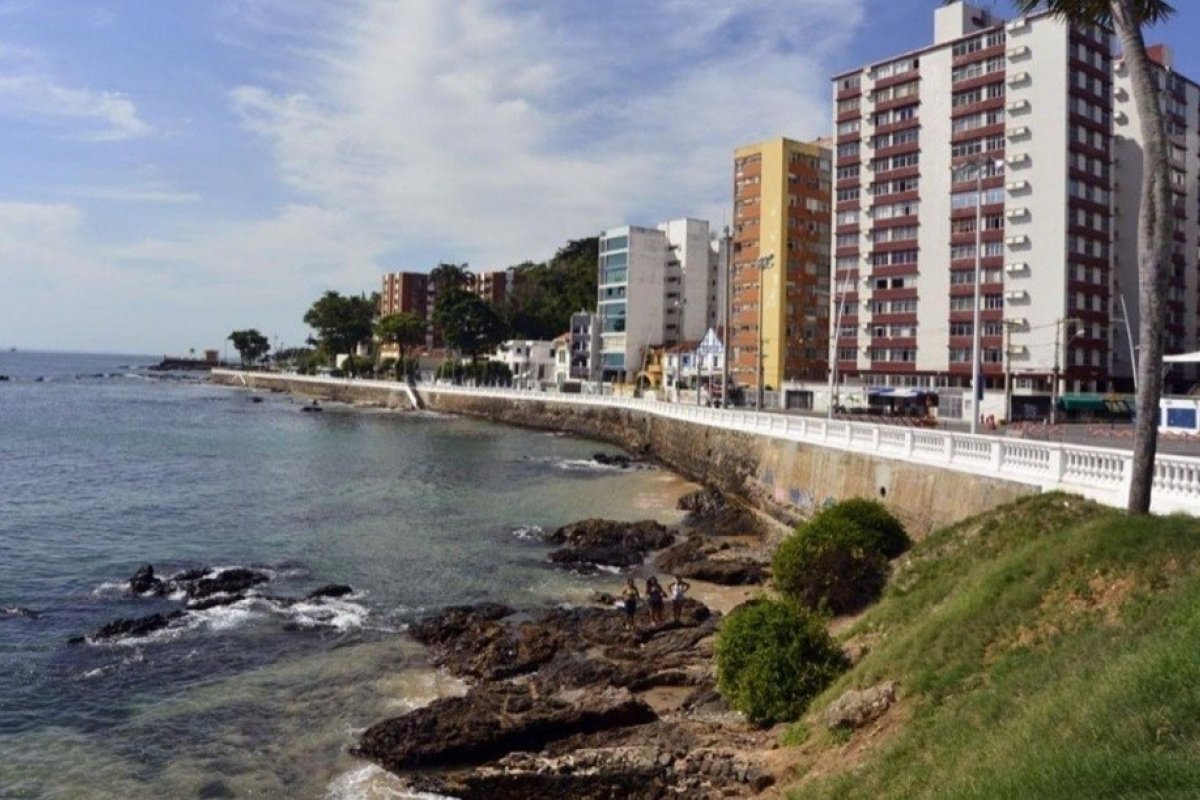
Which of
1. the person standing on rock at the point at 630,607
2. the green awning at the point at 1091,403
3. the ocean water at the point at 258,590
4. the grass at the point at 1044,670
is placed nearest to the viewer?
the grass at the point at 1044,670

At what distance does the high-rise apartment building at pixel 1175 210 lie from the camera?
78562 mm

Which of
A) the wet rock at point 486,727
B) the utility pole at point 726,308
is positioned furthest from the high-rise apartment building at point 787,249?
the wet rock at point 486,727

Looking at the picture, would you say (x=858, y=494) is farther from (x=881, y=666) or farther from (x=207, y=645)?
(x=207, y=645)

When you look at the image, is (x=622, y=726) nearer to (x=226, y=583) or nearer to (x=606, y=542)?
(x=226, y=583)

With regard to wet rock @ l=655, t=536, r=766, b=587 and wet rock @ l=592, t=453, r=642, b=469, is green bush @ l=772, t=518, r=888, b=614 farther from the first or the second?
wet rock @ l=592, t=453, r=642, b=469

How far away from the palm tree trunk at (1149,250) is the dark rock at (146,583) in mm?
27153

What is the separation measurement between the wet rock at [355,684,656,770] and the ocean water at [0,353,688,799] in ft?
2.24

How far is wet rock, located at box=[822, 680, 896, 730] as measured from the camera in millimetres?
12305

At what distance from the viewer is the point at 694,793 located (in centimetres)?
1270

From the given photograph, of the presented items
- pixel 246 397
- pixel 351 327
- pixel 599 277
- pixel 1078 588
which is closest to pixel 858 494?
pixel 1078 588

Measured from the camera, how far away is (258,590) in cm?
2859

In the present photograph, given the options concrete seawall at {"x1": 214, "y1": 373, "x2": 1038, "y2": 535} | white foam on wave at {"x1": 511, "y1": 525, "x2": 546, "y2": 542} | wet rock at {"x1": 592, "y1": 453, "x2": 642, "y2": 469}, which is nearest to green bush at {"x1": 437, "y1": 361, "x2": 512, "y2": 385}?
concrete seawall at {"x1": 214, "y1": 373, "x2": 1038, "y2": 535}

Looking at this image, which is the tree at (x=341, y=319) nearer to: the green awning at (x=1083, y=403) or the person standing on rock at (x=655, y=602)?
the green awning at (x=1083, y=403)

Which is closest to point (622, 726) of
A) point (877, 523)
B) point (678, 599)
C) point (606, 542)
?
point (678, 599)
